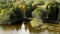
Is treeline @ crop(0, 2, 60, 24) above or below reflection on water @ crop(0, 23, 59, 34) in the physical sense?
above

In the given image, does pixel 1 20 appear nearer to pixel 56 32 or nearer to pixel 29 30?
pixel 29 30

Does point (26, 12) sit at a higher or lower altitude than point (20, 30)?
higher

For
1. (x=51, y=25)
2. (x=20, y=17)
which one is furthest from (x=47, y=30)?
(x=20, y=17)

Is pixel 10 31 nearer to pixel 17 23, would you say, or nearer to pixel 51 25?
pixel 17 23

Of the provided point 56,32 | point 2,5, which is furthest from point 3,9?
point 56,32

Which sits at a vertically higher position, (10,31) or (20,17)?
(20,17)

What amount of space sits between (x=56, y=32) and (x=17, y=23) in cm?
57

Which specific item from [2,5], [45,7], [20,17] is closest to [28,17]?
[20,17]

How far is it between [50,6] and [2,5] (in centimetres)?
69

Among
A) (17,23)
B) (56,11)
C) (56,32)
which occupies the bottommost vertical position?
(56,32)

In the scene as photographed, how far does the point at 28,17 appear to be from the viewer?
2.09m

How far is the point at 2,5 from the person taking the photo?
6.85 ft

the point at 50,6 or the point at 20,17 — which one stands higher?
the point at 50,6

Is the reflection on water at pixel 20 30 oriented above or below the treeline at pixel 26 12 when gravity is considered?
below
